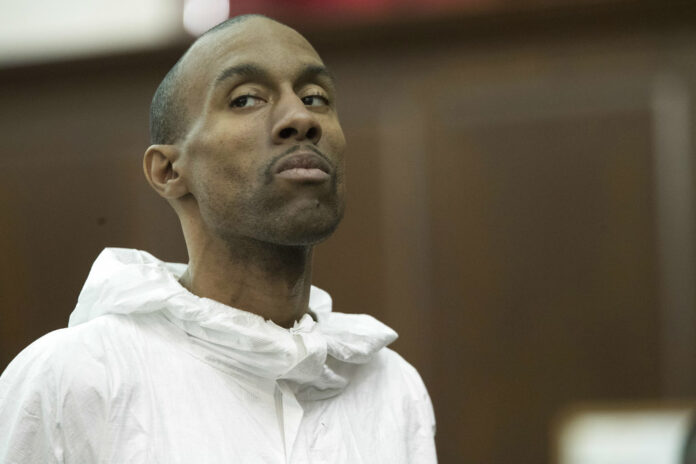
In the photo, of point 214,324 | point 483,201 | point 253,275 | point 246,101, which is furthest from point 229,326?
point 483,201

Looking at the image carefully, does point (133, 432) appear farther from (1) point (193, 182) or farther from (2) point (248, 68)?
(2) point (248, 68)

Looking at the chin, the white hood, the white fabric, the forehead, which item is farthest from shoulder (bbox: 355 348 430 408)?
the forehead

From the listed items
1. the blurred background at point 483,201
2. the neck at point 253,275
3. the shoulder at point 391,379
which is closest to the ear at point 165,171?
the neck at point 253,275

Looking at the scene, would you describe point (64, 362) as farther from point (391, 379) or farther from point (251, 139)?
point (391, 379)

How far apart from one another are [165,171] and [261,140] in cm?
22

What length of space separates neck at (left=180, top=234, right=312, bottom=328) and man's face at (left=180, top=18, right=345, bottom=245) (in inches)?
1.3

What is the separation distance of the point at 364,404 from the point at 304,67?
58 cm

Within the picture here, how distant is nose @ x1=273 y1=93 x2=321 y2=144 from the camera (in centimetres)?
172

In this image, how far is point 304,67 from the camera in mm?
1818

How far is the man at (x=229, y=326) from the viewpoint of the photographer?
5.06ft

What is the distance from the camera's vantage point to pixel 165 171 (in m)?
1.85

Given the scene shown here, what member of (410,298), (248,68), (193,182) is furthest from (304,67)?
(410,298)

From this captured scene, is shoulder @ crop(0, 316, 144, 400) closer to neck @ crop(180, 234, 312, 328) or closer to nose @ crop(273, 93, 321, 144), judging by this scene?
neck @ crop(180, 234, 312, 328)

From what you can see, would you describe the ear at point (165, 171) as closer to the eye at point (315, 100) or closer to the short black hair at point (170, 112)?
the short black hair at point (170, 112)
